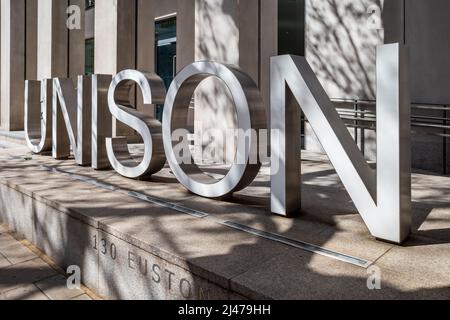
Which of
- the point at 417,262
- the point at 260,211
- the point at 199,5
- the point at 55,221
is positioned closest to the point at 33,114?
the point at 199,5

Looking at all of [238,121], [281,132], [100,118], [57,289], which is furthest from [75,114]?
[281,132]

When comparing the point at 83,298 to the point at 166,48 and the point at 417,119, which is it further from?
the point at 166,48

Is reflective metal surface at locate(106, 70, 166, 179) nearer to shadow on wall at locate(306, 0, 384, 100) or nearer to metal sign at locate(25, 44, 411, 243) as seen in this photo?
metal sign at locate(25, 44, 411, 243)

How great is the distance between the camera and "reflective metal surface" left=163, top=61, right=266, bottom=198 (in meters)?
3.69

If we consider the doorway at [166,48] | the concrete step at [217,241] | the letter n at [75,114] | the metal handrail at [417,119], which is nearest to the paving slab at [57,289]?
the concrete step at [217,241]

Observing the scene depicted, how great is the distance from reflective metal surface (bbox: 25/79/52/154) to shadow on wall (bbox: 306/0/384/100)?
17.1ft

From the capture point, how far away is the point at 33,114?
7.69m

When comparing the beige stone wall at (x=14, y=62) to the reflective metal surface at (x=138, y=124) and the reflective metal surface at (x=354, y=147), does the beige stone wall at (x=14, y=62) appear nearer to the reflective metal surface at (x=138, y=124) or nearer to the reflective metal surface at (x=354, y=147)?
the reflective metal surface at (x=138, y=124)

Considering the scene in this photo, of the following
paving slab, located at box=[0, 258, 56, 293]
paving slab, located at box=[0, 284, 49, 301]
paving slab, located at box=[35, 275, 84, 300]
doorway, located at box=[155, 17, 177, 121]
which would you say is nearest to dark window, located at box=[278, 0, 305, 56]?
doorway, located at box=[155, 17, 177, 121]

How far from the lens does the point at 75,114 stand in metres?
6.28

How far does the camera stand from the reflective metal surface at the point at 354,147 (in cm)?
278

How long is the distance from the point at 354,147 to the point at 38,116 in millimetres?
6518

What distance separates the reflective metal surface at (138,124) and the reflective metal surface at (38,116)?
2.12 m

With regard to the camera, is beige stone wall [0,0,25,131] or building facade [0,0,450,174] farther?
beige stone wall [0,0,25,131]
